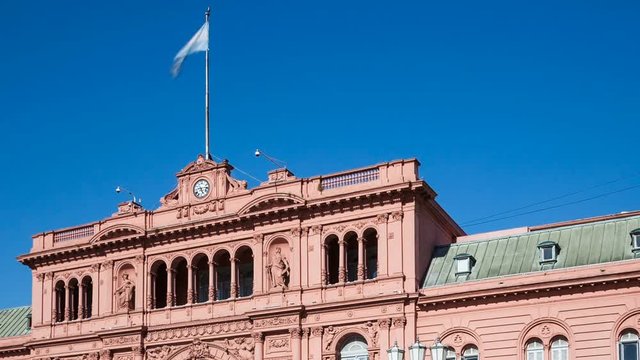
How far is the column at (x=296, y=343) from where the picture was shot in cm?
6912

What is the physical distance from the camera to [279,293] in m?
71.0

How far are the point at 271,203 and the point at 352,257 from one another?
5.97 metres

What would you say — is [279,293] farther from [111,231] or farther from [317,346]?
[111,231]

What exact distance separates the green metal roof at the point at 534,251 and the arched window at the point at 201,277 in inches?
610

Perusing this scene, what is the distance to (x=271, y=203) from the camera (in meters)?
72.5

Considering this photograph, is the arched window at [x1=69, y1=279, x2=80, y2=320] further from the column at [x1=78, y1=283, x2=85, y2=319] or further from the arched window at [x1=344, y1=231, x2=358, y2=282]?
the arched window at [x1=344, y1=231, x2=358, y2=282]

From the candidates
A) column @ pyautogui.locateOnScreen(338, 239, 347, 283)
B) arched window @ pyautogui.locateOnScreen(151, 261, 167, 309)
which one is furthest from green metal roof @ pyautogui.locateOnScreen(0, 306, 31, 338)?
column @ pyautogui.locateOnScreen(338, 239, 347, 283)

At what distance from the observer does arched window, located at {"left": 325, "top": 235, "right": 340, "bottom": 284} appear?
7094 centimetres

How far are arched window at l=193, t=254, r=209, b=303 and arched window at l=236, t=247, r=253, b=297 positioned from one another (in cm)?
235

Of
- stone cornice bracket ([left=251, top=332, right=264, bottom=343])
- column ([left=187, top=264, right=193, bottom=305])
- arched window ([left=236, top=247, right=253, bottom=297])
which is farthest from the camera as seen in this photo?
column ([left=187, top=264, right=193, bottom=305])

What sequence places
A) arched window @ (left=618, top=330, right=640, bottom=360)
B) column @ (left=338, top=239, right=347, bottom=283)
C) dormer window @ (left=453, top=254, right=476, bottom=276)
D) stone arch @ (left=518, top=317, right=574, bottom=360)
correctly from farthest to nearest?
1. column @ (left=338, top=239, right=347, bottom=283)
2. dormer window @ (left=453, top=254, right=476, bottom=276)
3. stone arch @ (left=518, top=317, right=574, bottom=360)
4. arched window @ (left=618, top=330, right=640, bottom=360)

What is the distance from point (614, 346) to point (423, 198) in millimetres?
14263

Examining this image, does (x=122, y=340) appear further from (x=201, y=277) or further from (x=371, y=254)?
(x=371, y=254)

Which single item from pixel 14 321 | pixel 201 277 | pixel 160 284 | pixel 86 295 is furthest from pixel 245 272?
pixel 14 321
